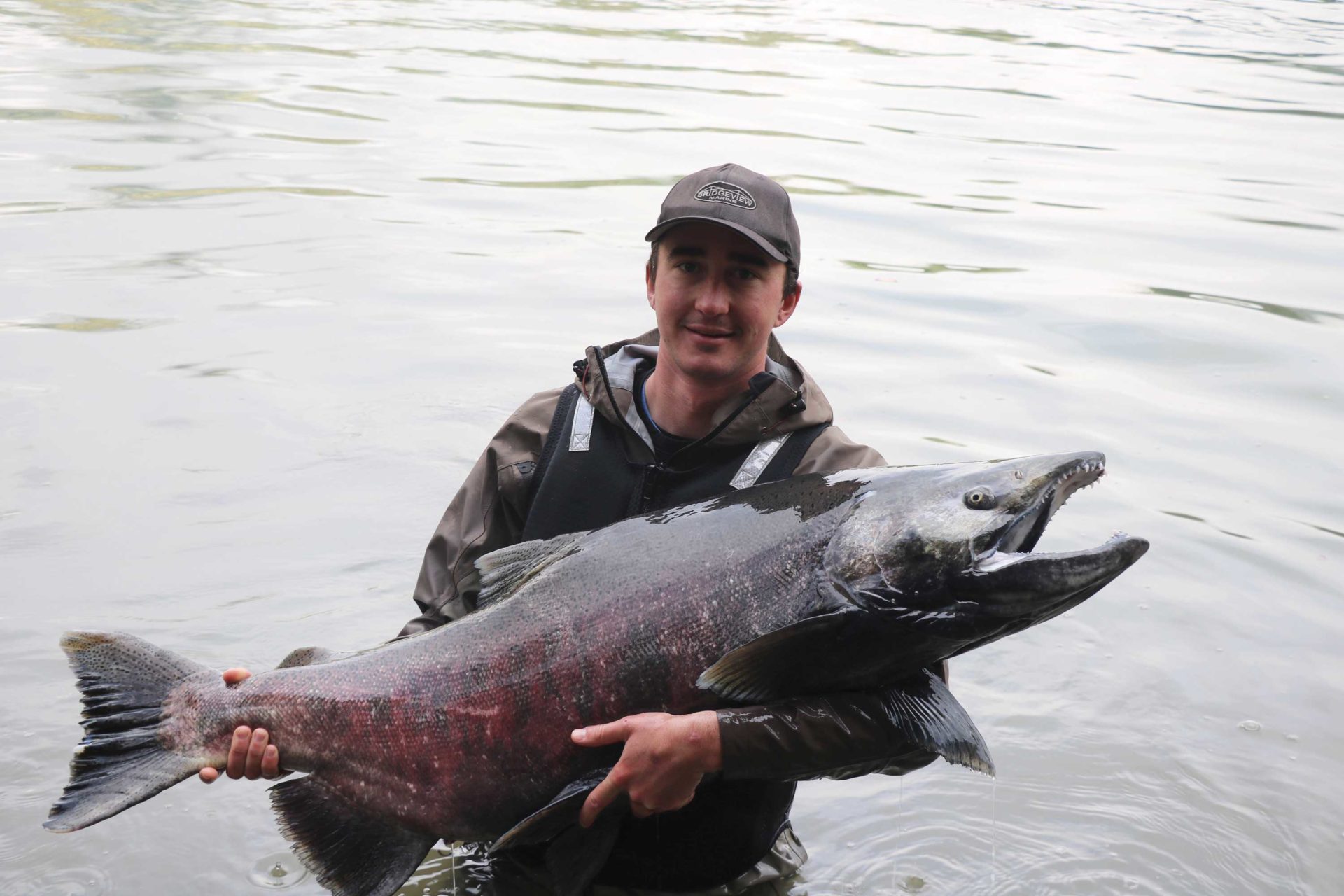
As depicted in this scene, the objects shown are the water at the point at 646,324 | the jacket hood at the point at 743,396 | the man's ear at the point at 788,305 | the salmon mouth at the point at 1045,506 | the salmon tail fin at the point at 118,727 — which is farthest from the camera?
the water at the point at 646,324

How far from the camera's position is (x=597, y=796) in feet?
10.5

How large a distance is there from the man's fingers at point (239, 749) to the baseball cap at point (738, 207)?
166 cm

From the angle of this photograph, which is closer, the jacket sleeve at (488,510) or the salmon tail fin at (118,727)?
the salmon tail fin at (118,727)

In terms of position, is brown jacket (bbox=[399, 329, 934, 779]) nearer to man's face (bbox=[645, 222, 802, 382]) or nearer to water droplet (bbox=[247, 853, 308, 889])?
man's face (bbox=[645, 222, 802, 382])

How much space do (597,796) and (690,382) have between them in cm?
125

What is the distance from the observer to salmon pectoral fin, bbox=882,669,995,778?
3.22 meters

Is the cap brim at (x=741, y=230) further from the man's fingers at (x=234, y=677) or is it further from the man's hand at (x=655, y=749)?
the man's fingers at (x=234, y=677)

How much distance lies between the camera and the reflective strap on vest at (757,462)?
385 cm

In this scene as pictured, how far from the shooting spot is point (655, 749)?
10.3 feet

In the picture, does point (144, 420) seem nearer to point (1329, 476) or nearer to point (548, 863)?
point (548, 863)

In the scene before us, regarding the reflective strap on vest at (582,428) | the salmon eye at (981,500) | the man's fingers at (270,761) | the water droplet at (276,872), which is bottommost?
the water droplet at (276,872)

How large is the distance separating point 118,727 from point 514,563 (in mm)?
1058

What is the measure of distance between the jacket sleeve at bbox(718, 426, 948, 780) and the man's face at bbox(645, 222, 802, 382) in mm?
1067

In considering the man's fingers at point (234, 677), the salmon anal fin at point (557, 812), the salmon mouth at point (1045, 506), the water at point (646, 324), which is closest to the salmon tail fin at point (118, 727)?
the man's fingers at point (234, 677)
